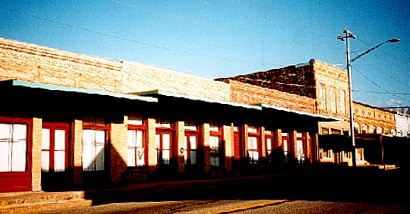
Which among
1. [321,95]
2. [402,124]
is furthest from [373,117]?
[321,95]

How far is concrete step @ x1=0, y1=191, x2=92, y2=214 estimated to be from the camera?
10.7m

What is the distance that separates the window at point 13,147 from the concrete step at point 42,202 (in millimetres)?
2117

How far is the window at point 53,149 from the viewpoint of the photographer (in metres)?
14.4

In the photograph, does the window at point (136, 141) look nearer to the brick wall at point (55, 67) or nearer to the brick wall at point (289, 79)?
the brick wall at point (55, 67)

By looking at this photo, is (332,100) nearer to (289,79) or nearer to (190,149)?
(289,79)

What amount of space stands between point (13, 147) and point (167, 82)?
795 centimetres

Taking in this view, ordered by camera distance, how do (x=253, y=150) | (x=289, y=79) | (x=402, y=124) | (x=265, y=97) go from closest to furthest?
(x=253, y=150), (x=265, y=97), (x=289, y=79), (x=402, y=124)

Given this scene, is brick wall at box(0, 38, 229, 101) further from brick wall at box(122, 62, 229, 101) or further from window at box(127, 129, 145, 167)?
window at box(127, 129, 145, 167)

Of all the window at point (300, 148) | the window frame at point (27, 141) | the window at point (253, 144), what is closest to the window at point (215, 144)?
the window at point (253, 144)

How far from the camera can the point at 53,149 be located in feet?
48.0

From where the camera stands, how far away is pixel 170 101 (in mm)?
18250

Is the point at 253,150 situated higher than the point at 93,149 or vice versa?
the point at 93,149

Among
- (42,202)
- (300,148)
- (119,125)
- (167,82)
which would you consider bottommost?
(42,202)

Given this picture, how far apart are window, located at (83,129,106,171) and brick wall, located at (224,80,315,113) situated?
931 cm
